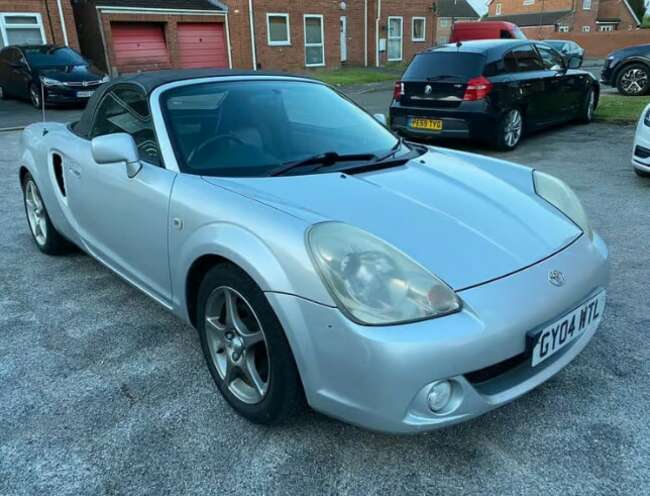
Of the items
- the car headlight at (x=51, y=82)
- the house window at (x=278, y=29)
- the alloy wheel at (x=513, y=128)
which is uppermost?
the house window at (x=278, y=29)

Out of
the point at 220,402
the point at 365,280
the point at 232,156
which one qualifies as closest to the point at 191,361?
the point at 220,402

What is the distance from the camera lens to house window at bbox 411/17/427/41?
27844 millimetres

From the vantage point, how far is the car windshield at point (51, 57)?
1331cm

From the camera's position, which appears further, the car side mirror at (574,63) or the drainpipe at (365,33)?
the drainpipe at (365,33)

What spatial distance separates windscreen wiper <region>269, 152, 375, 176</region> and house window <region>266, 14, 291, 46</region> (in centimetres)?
2108

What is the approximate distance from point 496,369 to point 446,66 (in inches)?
249

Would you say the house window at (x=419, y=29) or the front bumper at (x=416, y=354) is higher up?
the house window at (x=419, y=29)

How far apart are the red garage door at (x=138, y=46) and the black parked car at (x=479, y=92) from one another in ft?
49.0

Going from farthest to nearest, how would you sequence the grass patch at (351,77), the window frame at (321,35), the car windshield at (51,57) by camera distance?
the window frame at (321,35), the grass patch at (351,77), the car windshield at (51,57)

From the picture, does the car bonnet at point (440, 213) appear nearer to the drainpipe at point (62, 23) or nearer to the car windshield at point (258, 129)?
the car windshield at point (258, 129)

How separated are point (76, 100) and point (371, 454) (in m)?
12.9

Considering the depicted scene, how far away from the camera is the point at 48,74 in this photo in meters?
12.7

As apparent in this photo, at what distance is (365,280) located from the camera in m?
1.79

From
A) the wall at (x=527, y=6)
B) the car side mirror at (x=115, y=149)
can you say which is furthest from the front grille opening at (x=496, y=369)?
the wall at (x=527, y=6)
